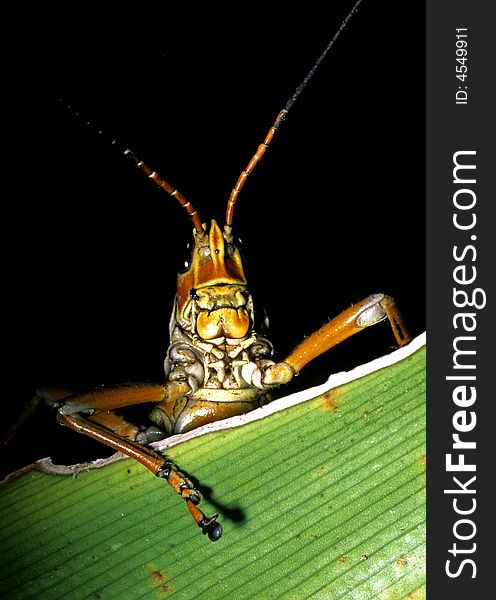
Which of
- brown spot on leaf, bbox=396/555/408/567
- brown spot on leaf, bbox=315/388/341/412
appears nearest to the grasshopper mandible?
brown spot on leaf, bbox=315/388/341/412

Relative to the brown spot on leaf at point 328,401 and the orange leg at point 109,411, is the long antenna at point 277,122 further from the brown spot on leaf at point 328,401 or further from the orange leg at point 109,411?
the brown spot on leaf at point 328,401

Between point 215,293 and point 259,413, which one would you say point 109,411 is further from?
point 259,413

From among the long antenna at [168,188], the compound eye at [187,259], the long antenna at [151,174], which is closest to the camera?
the long antenna at [151,174]

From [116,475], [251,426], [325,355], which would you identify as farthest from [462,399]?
[325,355]

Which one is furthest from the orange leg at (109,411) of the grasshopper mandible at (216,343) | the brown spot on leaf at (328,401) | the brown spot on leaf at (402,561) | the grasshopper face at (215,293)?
the brown spot on leaf at (402,561)

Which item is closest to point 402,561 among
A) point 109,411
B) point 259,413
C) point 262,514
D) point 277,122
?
point 262,514

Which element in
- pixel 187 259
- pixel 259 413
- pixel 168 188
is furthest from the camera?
pixel 187 259

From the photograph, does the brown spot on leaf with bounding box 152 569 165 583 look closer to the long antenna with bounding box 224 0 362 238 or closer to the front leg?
the front leg

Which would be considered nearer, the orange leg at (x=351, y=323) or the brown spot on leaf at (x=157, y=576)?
the brown spot on leaf at (x=157, y=576)
